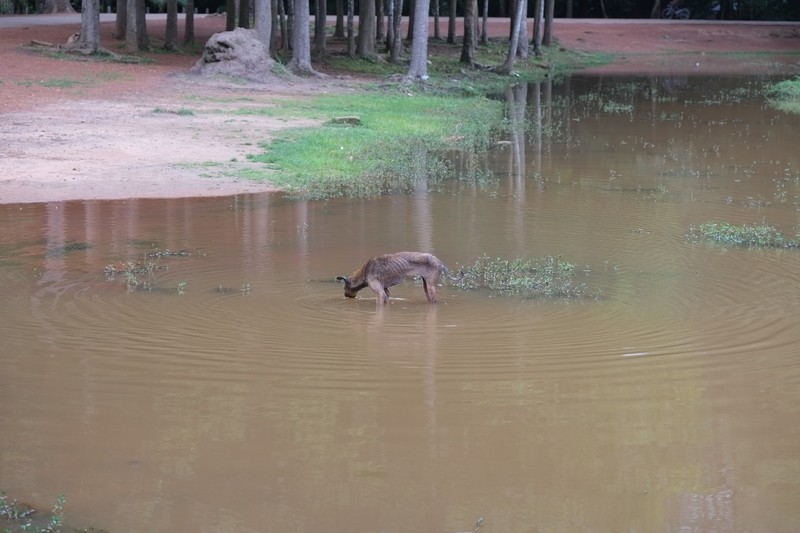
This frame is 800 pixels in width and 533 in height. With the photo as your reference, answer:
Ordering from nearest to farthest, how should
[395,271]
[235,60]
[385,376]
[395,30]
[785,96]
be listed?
[385,376]
[395,271]
[235,60]
[785,96]
[395,30]

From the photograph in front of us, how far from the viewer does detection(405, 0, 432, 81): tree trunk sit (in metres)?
33.0

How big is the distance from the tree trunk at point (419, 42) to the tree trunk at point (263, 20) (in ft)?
14.3

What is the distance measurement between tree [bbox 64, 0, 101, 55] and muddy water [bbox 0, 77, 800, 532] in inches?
862

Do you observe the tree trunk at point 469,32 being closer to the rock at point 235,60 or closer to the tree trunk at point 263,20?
the tree trunk at point 263,20

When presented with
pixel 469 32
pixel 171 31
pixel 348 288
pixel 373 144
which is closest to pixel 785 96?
pixel 469 32

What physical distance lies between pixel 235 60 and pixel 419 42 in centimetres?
604

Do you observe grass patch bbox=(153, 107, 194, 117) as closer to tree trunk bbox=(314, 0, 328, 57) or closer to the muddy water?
the muddy water

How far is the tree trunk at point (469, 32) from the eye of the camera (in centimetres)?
4047

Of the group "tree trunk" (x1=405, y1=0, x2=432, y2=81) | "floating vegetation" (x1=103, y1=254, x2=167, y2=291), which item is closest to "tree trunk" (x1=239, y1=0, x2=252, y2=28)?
"tree trunk" (x1=405, y1=0, x2=432, y2=81)

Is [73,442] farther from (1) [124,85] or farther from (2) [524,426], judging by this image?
(1) [124,85]

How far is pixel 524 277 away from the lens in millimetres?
10789

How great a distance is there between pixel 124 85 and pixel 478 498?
24.1 meters

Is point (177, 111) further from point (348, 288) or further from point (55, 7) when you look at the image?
point (55, 7)

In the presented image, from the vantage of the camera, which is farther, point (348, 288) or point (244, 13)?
point (244, 13)
